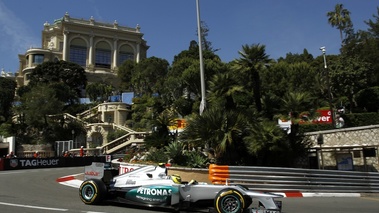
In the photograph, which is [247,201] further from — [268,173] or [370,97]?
[370,97]

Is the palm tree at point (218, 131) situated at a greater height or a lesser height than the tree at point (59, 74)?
lesser

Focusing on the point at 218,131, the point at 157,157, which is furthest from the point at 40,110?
the point at 218,131

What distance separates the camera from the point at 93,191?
1017 centimetres

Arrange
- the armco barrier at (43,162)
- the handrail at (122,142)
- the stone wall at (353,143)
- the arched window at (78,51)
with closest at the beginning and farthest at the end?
the stone wall at (353,143) < the armco barrier at (43,162) < the handrail at (122,142) < the arched window at (78,51)

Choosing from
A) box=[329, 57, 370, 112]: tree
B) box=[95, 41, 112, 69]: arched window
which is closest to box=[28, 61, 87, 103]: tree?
box=[95, 41, 112, 69]: arched window

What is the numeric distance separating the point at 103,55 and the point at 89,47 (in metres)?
4.80

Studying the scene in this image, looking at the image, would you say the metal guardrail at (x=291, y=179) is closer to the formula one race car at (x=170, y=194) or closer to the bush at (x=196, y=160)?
the bush at (x=196, y=160)

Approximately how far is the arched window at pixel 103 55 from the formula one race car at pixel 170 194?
98329 mm

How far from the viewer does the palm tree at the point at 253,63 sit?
21312 mm

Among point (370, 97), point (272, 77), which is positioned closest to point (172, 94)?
point (272, 77)

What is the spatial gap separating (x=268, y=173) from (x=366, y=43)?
43653 mm

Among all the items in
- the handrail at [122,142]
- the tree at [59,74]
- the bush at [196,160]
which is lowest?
the bush at [196,160]

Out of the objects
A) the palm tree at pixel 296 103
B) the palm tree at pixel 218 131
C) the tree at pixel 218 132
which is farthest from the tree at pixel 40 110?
the palm tree at pixel 296 103

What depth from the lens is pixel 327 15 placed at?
2734 inches
